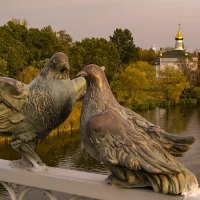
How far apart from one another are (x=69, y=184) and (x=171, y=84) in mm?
27818

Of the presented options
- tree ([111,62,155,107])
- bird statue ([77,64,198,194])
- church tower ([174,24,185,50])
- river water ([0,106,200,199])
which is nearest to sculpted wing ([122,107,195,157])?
bird statue ([77,64,198,194])

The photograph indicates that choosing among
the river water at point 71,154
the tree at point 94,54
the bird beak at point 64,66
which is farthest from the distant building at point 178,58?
the bird beak at point 64,66

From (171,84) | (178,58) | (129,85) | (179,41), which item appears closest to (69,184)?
(129,85)

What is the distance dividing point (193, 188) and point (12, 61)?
18.4 metres

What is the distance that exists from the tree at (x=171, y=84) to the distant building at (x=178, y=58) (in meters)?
3.53

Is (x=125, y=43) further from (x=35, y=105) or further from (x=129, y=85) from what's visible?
(x=35, y=105)

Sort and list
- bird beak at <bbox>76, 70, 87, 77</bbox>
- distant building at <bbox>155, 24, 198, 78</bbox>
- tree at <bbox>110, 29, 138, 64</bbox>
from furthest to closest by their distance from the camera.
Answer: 1. tree at <bbox>110, 29, 138, 64</bbox>
2. distant building at <bbox>155, 24, 198, 78</bbox>
3. bird beak at <bbox>76, 70, 87, 77</bbox>

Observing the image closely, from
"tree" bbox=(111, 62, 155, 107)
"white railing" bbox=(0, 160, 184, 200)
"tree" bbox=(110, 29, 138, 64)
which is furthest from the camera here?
"tree" bbox=(110, 29, 138, 64)

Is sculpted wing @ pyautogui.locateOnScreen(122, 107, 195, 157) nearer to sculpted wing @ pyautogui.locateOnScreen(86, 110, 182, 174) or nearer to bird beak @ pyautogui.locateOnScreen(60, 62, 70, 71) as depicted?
sculpted wing @ pyautogui.locateOnScreen(86, 110, 182, 174)

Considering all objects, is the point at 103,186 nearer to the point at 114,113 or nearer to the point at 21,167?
the point at 114,113

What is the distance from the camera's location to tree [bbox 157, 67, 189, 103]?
95.7ft

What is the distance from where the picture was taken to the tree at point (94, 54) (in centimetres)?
2473

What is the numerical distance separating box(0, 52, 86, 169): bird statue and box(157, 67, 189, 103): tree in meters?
26.7

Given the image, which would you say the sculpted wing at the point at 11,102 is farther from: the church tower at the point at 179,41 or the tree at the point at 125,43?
the church tower at the point at 179,41
